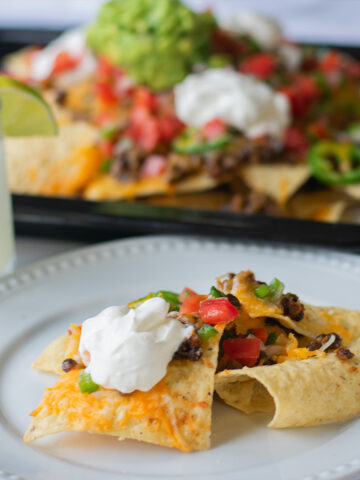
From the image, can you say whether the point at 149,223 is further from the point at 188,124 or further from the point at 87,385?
the point at 87,385

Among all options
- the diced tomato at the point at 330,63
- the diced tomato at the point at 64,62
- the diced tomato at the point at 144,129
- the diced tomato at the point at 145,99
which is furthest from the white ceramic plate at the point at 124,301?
the diced tomato at the point at 330,63

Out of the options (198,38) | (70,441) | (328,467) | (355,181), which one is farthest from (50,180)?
(328,467)

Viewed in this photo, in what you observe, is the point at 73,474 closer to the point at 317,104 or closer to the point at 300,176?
the point at 300,176

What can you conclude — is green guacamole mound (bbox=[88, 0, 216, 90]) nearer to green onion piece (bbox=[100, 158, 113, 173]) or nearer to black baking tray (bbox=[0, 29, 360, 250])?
green onion piece (bbox=[100, 158, 113, 173])

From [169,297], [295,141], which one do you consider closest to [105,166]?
[295,141]

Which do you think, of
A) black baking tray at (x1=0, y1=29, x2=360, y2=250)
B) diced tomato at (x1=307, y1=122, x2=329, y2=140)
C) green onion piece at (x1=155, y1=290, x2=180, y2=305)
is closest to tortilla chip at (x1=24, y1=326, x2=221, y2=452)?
green onion piece at (x1=155, y1=290, x2=180, y2=305)
